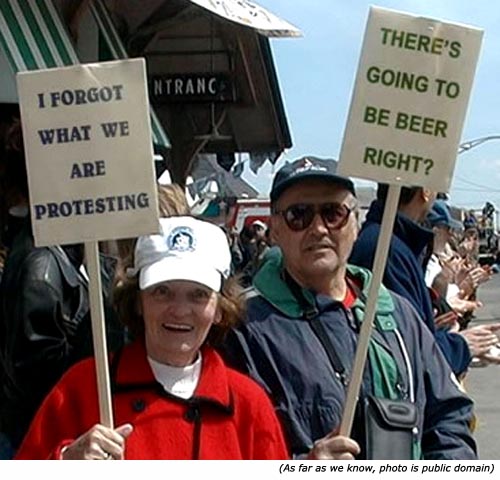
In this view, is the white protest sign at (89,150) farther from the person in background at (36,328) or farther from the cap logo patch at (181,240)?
the person in background at (36,328)

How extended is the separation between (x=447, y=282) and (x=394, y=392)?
3328mm

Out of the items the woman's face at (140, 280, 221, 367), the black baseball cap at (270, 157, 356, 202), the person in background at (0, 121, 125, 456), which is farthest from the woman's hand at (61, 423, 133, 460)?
the black baseball cap at (270, 157, 356, 202)

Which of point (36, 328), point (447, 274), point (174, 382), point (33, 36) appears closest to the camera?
point (174, 382)

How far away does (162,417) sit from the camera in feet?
8.75

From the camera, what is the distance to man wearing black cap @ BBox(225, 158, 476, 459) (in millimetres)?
2842

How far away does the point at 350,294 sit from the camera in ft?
10.2

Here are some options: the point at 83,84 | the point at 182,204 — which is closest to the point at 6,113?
the point at 182,204

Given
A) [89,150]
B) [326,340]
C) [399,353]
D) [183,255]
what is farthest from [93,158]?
[399,353]

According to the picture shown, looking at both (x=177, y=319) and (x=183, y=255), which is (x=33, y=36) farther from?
(x=177, y=319)

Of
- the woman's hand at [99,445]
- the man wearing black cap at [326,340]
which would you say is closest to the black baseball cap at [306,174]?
the man wearing black cap at [326,340]

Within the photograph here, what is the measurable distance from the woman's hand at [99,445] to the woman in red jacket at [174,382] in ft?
0.33

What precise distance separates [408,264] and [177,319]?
1433 mm

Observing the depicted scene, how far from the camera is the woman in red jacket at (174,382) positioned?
8.70ft
